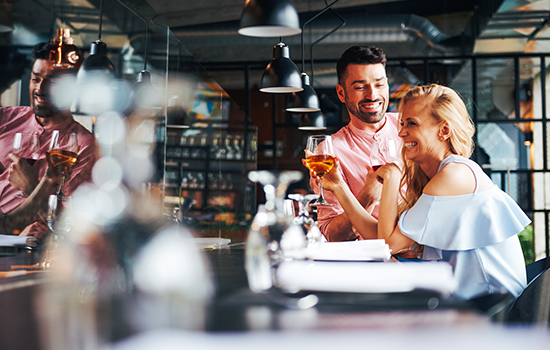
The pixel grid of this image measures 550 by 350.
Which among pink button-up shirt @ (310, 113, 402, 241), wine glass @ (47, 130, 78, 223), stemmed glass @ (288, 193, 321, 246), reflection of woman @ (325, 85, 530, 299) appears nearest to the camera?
stemmed glass @ (288, 193, 321, 246)

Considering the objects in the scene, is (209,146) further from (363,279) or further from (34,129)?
(363,279)

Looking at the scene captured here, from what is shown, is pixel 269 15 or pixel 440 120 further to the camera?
pixel 440 120

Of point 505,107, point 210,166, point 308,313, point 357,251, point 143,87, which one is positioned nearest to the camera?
point 308,313

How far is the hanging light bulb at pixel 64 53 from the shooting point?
246 cm

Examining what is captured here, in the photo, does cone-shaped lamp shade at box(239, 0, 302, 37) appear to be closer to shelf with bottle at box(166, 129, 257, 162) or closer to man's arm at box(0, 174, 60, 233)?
man's arm at box(0, 174, 60, 233)

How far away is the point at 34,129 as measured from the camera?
2.69 metres

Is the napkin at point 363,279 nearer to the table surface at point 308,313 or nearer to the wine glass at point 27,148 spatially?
the table surface at point 308,313

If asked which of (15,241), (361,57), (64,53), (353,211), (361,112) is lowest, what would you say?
Answer: (15,241)

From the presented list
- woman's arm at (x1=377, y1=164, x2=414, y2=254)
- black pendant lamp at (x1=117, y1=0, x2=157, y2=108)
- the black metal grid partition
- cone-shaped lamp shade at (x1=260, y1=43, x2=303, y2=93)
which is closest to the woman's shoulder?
woman's arm at (x1=377, y1=164, x2=414, y2=254)

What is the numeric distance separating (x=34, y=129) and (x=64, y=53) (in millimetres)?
524

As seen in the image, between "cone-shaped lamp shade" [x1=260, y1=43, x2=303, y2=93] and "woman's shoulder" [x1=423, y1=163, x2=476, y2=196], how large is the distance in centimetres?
88

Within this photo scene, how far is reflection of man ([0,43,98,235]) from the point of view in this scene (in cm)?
261

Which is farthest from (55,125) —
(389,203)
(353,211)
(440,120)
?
(440,120)

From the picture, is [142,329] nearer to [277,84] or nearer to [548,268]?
[548,268]
